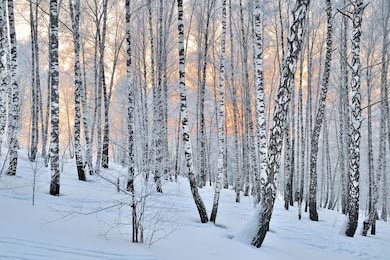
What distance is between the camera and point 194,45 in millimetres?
20359

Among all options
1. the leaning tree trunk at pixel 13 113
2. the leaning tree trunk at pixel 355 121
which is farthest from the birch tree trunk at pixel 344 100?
the leaning tree trunk at pixel 13 113

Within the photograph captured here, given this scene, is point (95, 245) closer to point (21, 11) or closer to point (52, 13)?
point (52, 13)

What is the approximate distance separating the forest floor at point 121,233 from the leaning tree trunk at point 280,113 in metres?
0.62

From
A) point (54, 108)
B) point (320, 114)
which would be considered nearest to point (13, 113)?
point (54, 108)

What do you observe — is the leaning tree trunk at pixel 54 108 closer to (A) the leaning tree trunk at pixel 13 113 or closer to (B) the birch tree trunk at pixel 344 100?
(A) the leaning tree trunk at pixel 13 113

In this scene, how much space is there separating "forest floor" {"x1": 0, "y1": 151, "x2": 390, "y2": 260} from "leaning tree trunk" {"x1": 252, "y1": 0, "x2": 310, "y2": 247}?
62cm

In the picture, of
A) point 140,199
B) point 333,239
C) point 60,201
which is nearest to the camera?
point 140,199

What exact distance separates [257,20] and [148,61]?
1163 centimetres

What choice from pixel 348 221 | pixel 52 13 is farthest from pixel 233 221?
pixel 52 13

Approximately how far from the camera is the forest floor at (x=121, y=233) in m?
4.80

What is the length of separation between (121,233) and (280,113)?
152 inches

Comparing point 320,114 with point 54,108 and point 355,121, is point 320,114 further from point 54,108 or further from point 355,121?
point 54,108

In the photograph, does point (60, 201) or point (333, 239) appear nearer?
point (60, 201)

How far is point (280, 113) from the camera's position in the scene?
6844 millimetres
